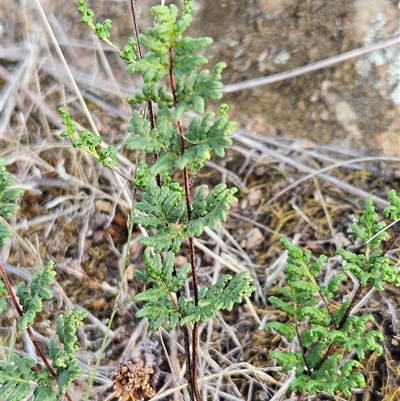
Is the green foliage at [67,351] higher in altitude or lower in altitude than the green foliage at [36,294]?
lower

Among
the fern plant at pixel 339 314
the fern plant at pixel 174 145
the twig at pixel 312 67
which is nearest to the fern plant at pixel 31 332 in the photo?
the fern plant at pixel 174 145

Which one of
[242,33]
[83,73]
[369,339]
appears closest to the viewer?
[369,339]

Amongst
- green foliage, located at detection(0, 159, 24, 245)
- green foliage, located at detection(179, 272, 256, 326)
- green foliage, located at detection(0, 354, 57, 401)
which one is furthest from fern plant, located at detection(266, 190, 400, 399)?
green foliage, located at detection(0, 159, 24, 245)

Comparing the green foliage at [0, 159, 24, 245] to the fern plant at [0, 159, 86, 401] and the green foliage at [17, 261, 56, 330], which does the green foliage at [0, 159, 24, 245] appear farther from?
the green foliage at [17, 261, 56, 330]

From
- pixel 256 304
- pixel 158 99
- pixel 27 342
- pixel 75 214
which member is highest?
pixel 158 99

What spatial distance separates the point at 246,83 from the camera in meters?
2.89

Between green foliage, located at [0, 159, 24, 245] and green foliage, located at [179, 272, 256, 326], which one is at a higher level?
green foliage, located at [0, 159, 24, 245]

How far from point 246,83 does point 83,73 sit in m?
1.00

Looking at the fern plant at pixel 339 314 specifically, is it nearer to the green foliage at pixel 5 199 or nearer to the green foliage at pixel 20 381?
the green foliage at pixel 20 381

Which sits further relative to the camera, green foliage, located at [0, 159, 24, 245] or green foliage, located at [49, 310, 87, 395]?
green foliage, located at [49, 310, 87, 395]

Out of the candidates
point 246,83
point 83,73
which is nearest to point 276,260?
point 246,83

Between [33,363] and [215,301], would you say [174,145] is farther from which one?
[33,363]

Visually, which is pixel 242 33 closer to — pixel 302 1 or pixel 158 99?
pixel 302 1

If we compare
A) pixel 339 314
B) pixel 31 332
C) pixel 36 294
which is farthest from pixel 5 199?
pixel 339 314
